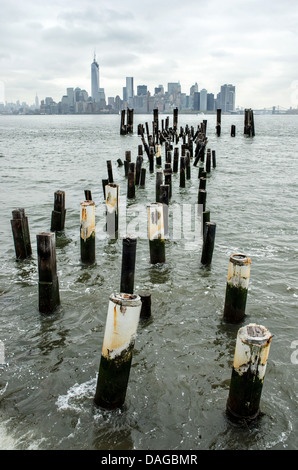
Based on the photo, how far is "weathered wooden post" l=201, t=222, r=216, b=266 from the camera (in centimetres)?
753

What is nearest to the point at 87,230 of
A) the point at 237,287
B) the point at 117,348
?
the point at 237,287

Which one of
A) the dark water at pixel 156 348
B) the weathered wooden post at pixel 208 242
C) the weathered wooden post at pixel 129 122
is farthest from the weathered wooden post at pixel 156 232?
the weathered wooden post at pixel 129 122

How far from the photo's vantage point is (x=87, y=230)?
312 inches

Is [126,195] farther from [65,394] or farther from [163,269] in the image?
[65,394]

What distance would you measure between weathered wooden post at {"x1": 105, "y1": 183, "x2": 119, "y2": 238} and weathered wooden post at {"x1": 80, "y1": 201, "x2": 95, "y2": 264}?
5.40 feet

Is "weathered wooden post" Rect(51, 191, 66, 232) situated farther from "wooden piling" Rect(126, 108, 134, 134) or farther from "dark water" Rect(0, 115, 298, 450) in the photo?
"wooden piling" Rect(126, 108, 134, 134)

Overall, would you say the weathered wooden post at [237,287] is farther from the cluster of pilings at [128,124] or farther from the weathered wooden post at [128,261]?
the cluster of pilings at [128,124]

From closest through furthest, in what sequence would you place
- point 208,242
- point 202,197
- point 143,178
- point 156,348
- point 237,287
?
point 156,348 < point 237,287 < point 208,242 < point 202,197 < point 143,178

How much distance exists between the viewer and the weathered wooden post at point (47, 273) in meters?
5.87

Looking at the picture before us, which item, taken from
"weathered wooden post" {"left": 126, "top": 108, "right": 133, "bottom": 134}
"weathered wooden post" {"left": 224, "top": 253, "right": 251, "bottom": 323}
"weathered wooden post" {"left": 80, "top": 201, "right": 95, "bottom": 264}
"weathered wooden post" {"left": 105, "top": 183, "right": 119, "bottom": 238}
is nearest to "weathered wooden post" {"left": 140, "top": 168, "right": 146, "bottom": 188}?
"weathered wooden post" {"left": 105, "top": 183, "right": 119, "bottom": 238}

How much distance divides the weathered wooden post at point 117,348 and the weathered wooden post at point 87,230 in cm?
408

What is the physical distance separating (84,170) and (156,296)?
17.0 meters

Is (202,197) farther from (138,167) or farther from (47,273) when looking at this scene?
(47,273)

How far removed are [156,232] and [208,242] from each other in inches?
43.9
